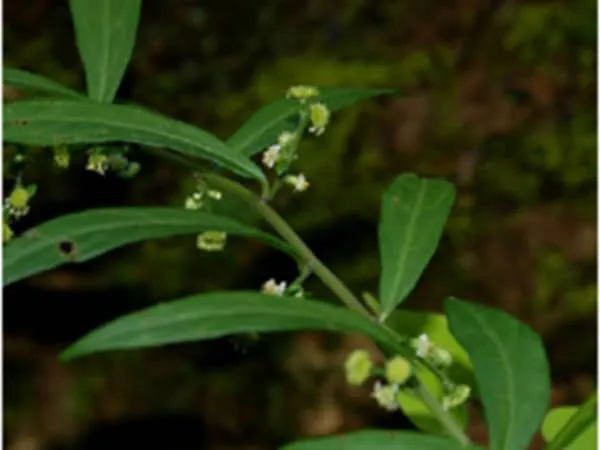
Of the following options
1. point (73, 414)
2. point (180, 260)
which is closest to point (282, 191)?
point (180, 260)

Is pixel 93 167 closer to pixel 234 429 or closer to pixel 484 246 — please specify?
pixel 234 429

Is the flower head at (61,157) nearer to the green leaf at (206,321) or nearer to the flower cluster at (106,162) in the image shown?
the flower cluster at (106,162)

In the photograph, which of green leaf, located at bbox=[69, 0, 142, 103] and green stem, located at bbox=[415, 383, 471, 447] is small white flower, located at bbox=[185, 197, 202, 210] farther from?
green stem, located at bbox=[415, 383, 471, 447]

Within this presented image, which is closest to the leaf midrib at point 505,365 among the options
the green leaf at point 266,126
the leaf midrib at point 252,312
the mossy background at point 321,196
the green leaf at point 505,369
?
the green leaf at point 505,369

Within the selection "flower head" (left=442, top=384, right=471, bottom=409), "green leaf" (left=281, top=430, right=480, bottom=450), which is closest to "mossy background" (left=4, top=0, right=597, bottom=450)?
"flower head" (left=442, top=384, right=471, bottom=409)

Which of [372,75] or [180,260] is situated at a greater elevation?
[372,75]

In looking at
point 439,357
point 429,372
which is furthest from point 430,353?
point 429,372
